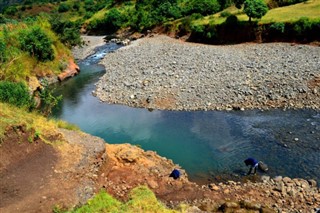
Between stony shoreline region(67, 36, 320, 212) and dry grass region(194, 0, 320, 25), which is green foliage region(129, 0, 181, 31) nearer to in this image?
dry grass region(194, 0, 320, 25)

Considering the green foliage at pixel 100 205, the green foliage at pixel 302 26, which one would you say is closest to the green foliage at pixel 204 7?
the green foliage at pixel 302 26

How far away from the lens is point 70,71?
48.6 meters

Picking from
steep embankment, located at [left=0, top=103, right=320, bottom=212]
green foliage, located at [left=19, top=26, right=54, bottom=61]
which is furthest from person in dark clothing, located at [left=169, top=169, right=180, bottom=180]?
green foliage, located at [left=19, top=26, right=54, bottom=61]

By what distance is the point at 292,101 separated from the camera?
31.4 metres

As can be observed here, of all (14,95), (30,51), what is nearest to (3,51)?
(30,51)

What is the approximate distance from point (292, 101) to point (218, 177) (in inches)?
494

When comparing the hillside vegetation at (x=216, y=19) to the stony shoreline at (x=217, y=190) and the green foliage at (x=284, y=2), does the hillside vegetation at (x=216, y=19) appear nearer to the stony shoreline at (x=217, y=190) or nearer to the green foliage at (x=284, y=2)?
→ the green foliage at (x=284, y=2)

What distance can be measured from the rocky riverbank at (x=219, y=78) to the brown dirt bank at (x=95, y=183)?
11680 mm

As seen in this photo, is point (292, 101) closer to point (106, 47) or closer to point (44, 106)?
point (44, 106)

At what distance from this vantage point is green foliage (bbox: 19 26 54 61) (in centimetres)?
4400

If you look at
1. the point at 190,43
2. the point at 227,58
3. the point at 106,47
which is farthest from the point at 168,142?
the point at 106,47

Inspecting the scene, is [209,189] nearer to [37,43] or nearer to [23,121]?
[23,121]

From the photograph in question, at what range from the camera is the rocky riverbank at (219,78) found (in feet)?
106

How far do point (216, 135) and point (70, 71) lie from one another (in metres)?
27.1
